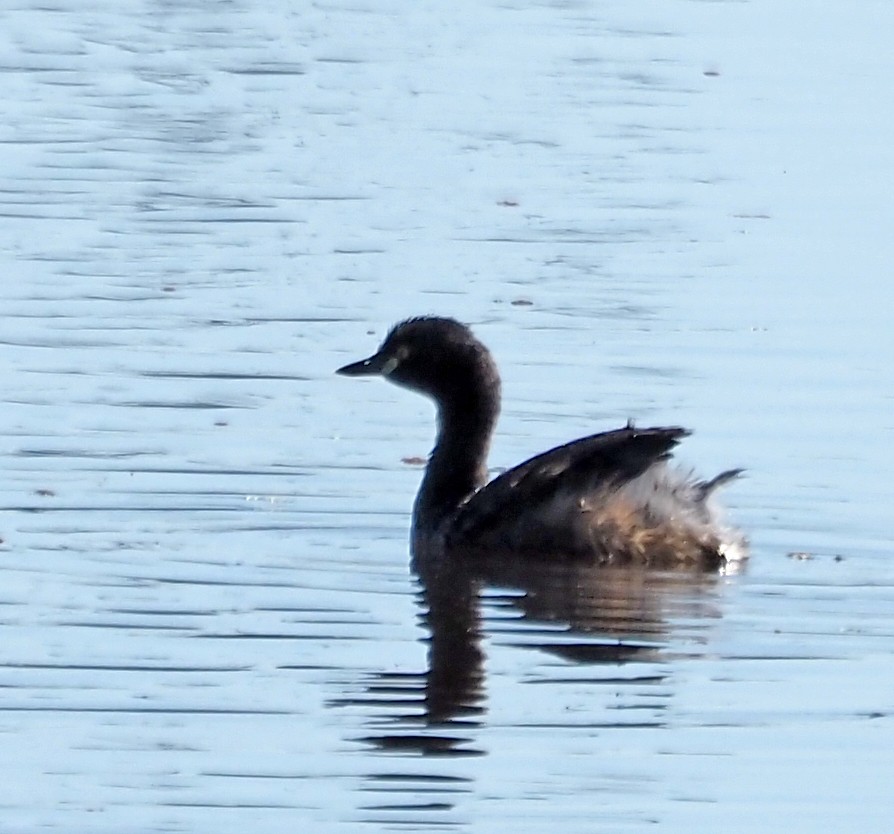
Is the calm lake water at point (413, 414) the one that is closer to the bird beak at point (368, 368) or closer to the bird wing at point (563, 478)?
the bird wing at point (563, 478)

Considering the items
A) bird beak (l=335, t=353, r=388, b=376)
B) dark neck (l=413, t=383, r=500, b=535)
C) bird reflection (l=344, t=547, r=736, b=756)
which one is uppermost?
bird beak (l=335, t=353, r=388, b=376)

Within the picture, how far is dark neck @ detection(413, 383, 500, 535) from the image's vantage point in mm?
12898

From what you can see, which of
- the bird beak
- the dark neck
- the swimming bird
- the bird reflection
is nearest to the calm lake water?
the bird reflection

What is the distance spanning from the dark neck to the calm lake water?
0.33 m

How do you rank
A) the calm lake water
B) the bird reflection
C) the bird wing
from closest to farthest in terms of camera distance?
the calm lake water
the bird reflection
the bird wing

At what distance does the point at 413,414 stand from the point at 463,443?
1770 millimetres

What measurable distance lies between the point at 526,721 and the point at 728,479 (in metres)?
2.86

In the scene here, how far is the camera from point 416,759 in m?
9.22

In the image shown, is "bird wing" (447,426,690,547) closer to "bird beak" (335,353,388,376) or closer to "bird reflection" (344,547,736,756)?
"bird reflection" (344,547,736,756)

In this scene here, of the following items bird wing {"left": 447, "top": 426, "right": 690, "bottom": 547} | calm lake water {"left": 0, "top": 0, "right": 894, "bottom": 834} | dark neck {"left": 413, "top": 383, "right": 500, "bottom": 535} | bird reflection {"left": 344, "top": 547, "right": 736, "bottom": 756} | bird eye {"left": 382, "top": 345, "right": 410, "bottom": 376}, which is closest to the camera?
calm lake water {"left": 0, "top": 0, "right": 894, "bottom": 834}

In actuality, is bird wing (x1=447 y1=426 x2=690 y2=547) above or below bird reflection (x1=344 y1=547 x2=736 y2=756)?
above

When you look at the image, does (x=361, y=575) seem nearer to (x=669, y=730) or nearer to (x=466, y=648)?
(x=466, y=648)

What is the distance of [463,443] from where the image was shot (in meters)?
13.0

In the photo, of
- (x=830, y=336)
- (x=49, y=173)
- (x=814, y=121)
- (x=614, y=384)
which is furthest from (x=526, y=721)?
(x=814, y=121)
